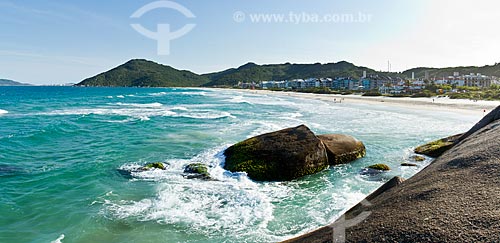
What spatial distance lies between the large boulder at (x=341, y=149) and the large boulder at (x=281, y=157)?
0.78 metres

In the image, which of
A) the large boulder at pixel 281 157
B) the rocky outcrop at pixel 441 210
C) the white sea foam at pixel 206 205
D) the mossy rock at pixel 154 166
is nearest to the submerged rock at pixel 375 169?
the large boulder at pixel 281 157

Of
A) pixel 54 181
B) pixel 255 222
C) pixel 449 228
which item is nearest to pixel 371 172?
pixel 255 222

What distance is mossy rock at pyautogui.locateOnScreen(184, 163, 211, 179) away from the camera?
39.7 feet

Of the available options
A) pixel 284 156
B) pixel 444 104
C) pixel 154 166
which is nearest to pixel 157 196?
pixel 154 166

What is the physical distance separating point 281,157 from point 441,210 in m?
8.25

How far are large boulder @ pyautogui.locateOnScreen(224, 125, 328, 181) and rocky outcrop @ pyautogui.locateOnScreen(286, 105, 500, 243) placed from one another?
6518 millimetres

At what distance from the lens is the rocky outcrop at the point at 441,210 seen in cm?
341

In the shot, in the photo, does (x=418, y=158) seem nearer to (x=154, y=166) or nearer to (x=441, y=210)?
(x=154, y=166)

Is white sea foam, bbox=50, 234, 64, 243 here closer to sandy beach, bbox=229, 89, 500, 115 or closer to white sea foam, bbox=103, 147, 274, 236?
white sea foam, bbox=103, 147, 274, 236

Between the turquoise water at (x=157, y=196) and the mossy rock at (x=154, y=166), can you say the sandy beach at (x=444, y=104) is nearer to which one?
the turquoise water at (x=157, y=196)

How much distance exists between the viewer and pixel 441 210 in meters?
3.87

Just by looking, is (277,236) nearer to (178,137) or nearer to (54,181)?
(54,181)

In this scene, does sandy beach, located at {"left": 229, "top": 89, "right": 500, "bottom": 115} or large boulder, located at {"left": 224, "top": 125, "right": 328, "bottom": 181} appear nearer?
large boulder, located at {"left": 224, "top": 125, "right": 328, "bottom": 181}

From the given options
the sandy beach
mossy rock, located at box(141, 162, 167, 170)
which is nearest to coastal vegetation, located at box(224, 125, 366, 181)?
mossy rock, located at box(141, 162, 167, 170)
